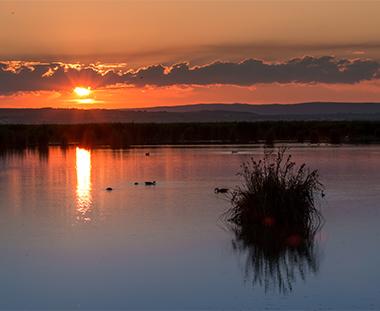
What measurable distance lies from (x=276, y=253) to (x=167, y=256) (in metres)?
1.74

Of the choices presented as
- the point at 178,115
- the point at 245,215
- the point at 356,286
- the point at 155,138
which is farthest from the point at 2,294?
the point at 178,115

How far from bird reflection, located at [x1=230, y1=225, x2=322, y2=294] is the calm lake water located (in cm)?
3

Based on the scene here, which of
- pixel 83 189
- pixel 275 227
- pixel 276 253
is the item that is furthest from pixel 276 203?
pixel 83 189

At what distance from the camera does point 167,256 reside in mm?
8398

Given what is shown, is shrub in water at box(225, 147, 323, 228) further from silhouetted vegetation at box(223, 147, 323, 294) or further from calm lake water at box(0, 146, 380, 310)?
calm lake water at box(0, 146, 380, 310)

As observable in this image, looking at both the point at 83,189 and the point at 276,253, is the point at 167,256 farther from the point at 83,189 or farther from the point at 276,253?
the point at 83,189

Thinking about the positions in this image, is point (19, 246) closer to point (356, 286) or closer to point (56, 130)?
point (356, 286)

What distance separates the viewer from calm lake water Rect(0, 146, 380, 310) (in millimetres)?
6477

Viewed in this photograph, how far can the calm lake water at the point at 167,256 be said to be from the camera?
6.48 m

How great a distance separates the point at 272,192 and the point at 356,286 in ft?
13.3

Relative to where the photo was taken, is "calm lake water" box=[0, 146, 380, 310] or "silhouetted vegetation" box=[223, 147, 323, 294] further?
"silhouetted vegetation" box=[223, 147, 323, 294]

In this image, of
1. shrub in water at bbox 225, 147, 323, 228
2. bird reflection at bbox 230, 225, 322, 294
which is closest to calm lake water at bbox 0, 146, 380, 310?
bird reflection at bbox 230, 225, 322, 294

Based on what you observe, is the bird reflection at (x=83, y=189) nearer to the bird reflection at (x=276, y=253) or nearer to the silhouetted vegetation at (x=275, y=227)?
the silhouetted vegetation at (x=275, y=227)

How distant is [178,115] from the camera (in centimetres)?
16588
